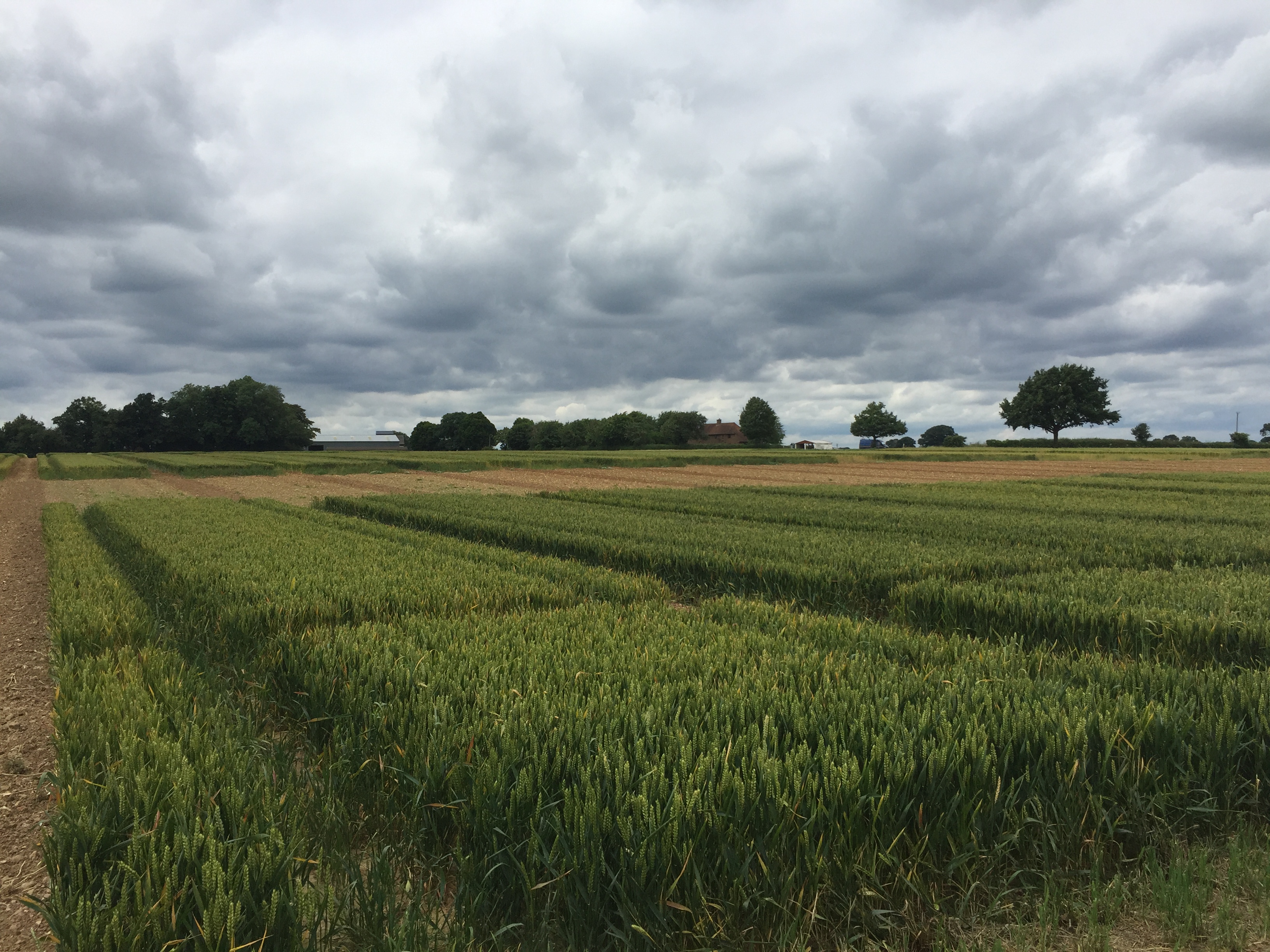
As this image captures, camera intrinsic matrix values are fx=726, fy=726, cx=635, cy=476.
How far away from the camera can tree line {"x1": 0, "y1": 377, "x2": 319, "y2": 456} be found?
11562 centimetres

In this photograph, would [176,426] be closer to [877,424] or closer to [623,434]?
[623,434]

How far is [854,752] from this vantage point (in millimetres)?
4117

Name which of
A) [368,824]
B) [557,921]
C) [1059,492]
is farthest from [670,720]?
[1059,492]

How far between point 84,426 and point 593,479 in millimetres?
116743

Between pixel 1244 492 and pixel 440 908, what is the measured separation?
36454mm

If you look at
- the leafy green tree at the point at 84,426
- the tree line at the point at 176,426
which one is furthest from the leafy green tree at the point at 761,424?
the leafy green tree at the point at 84,426

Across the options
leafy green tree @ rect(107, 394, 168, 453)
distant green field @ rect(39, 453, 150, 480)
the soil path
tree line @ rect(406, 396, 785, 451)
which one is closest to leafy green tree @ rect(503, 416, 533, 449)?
tree line @ rect(406, 396, 785, 451)

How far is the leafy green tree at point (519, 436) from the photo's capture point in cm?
15725

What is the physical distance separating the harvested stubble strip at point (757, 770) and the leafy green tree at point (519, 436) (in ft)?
499

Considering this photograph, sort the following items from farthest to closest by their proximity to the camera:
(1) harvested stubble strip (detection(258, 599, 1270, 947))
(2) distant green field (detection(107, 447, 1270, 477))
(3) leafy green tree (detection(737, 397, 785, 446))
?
(3) leafy green tree (detection(737, 397, 785, 446)) < (2) distant green field (detection(107, 447, 1270, 477)) < (1) harvested stubble strip (detection(258, 599, 1270, 947))

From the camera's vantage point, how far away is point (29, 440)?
122 meters

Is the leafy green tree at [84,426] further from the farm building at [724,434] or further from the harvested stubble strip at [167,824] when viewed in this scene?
the harvested stubble strip at [167,824]

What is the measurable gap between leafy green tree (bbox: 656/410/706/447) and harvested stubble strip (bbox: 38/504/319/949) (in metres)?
135

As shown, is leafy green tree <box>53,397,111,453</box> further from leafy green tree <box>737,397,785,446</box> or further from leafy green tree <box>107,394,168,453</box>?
leafy green tree <box>737,397,785,446</box>
